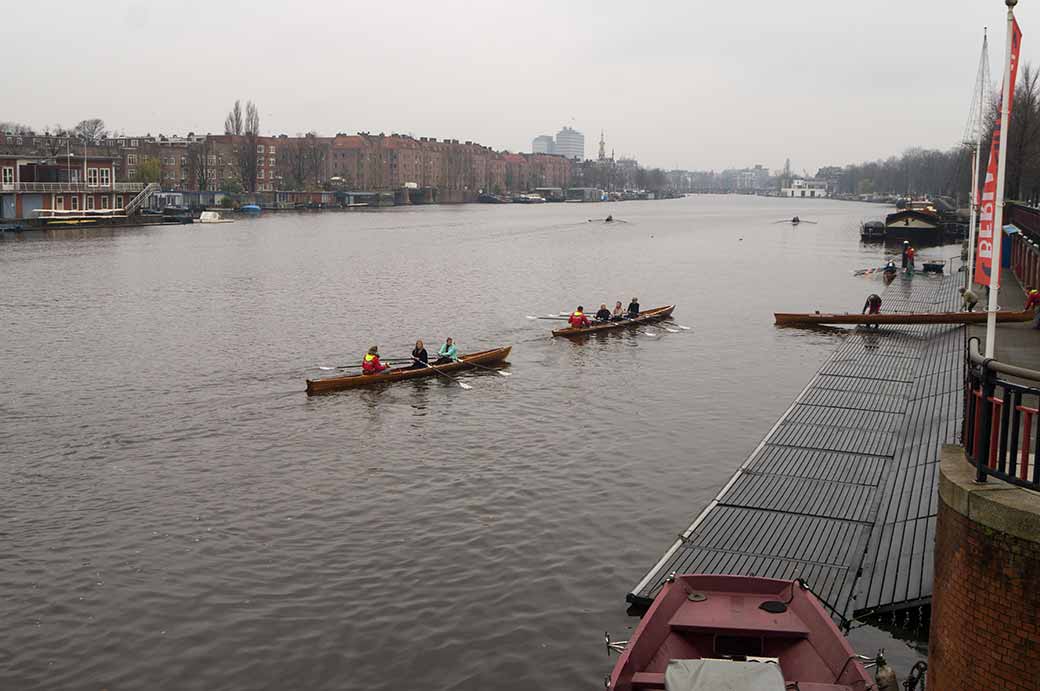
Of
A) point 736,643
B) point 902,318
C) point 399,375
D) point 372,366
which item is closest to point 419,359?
point 399,375

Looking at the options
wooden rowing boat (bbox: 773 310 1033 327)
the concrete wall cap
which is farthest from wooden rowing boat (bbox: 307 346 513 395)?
the concrete wall cap

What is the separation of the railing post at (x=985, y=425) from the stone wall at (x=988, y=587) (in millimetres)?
158

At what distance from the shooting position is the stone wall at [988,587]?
8.02m

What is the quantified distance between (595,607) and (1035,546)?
8757mm

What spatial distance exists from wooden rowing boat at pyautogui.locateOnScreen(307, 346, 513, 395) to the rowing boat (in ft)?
19.8

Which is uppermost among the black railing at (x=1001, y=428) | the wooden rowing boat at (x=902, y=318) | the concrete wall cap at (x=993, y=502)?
the black railing at (x=1001, y=428)

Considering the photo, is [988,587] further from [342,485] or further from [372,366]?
[372,366]

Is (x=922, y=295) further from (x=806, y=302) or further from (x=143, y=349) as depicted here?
(x=143, y=349)

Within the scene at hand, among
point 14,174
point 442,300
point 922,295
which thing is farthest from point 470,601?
point 14,174

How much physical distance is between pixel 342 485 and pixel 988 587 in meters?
15.5

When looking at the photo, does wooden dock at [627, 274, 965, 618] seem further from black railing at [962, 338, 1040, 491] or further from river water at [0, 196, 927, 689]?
black railing at [962, 338, 1040, 491]

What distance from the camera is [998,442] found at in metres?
9.14

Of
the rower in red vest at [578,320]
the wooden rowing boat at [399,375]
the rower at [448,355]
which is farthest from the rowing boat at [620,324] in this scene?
the rower at [448,355]

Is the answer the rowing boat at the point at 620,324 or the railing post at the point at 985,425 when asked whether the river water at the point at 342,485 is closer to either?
the rowing boat at the point at 620,324
